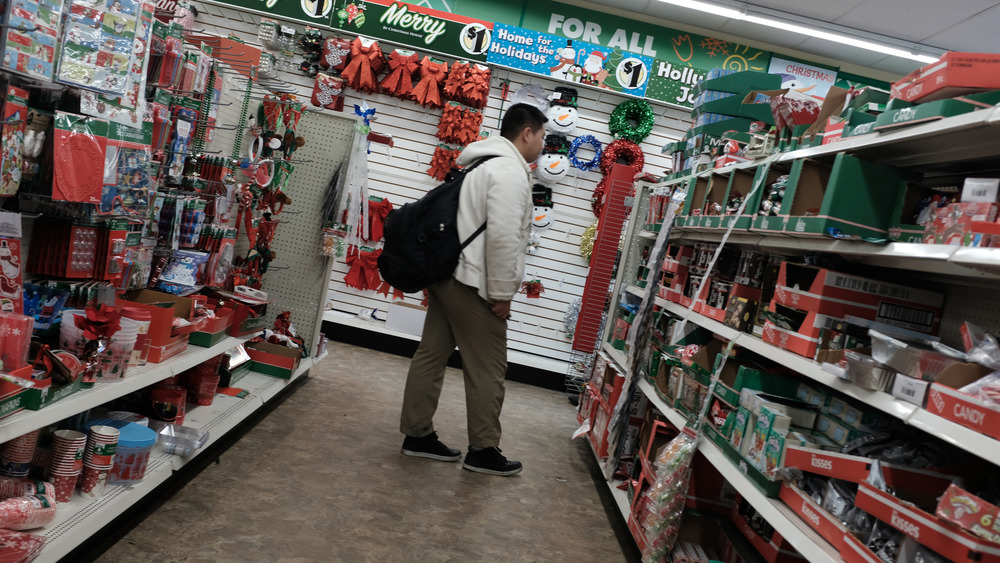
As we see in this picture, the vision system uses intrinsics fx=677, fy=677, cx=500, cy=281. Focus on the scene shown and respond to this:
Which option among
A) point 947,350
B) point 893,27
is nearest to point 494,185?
point 947,350

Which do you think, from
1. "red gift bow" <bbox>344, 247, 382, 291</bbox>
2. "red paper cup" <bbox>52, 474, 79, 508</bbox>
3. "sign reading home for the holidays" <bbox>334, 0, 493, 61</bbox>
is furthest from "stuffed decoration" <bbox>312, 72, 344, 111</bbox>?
"red paper cup" <bbox>52, 474, 79, 508</bbox>

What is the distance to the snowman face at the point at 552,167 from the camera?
6.50 metres

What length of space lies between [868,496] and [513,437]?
130 inches

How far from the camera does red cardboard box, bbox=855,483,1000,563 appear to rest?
1.30 meters

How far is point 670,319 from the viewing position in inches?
150

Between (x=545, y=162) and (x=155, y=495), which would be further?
(x=545, y=162)

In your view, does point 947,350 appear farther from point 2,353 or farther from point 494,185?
point 2,353

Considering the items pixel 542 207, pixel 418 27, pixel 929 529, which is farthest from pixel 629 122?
pixel 929 529

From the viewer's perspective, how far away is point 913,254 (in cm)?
173

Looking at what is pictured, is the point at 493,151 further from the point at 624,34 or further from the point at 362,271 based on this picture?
the point at 624,34

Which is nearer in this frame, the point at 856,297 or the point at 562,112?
the point at 856,297

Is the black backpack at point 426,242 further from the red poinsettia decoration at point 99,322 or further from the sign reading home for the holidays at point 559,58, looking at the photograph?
the sign reading home for the holidays at point 559,58

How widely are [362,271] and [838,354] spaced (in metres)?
5.24

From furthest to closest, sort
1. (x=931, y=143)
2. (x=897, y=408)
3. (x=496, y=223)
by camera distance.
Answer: (x=496, y=223) < (x=931, y=143) < (x=897, y=408)
